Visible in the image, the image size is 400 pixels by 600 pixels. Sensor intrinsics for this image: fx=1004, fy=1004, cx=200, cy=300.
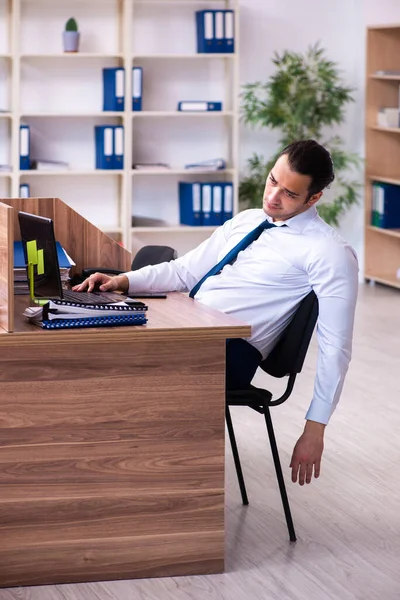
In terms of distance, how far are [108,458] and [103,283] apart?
0.64 m

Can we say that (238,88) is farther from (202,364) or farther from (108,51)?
(202,364)

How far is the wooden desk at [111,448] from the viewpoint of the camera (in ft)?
8.20

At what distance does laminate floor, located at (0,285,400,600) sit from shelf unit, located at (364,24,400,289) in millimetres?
3302

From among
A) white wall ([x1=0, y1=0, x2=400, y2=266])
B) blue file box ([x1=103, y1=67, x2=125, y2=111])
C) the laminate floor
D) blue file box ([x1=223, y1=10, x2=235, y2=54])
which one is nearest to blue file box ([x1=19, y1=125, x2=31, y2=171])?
white wall ([x1=0, y1=0, x2=400, y2=266])

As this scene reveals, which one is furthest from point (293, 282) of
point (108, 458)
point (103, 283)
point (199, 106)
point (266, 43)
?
point (266, 43)

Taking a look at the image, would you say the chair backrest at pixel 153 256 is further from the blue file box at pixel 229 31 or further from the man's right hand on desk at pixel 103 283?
the blue file box at pixel 229 31

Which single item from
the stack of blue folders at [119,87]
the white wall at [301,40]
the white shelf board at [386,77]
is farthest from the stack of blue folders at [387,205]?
the stack of blue folders at [119,87]

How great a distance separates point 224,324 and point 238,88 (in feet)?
16.3

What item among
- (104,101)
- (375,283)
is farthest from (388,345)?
(104,101)

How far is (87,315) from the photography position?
2.50m

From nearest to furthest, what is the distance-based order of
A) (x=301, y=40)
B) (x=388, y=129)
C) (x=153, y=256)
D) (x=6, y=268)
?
(x=6, y=268) → (x=153, y=256) → (x=388, y=129) → (x=301, y=40)

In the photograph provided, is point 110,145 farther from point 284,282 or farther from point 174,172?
point 284,282

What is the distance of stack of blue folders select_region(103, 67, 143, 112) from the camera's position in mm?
6945

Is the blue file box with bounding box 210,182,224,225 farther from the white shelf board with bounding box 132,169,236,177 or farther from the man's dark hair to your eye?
the man's dark hair
